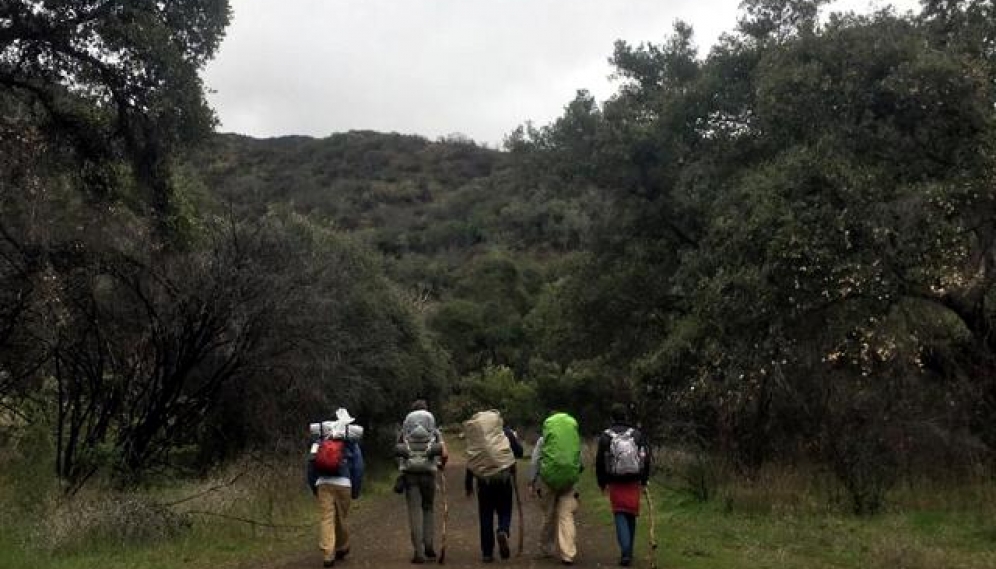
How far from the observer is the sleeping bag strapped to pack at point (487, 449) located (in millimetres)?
10102

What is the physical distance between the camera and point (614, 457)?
9766 millimetres

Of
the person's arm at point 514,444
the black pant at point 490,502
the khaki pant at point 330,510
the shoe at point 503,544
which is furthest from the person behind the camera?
the person's arm at point 514,444

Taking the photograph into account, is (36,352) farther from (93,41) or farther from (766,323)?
(766,323)

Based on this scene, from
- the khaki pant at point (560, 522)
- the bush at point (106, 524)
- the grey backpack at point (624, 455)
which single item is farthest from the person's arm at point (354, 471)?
the grey backpack at point (624, 455)

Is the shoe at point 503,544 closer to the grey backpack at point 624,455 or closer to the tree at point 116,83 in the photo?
the grey backpack at point 624,455

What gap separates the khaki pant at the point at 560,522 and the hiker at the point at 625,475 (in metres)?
0.48

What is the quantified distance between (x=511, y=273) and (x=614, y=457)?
5349cm

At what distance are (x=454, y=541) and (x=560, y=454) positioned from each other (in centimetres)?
306

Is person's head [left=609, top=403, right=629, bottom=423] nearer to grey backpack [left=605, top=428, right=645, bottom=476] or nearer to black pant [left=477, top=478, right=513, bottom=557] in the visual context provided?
grey backpack [left=605, top=428, right=645, bottom=476]

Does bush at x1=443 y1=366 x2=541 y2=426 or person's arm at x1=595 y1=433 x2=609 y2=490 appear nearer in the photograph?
person's arm at x1=595 y1=433 x2=609 y2=490

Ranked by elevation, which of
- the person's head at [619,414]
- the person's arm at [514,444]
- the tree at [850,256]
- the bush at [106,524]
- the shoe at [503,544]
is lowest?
the shoe at [503,544]

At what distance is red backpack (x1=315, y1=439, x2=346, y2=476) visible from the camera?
9829mm

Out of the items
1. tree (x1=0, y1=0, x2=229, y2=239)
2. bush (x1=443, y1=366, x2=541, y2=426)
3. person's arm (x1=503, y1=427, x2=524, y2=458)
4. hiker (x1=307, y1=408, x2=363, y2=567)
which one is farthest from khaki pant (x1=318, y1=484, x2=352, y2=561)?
bush (x1=443, y1=366, x2=541, y2=426)

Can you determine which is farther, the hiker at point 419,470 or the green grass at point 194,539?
the hiker at point 419,470
